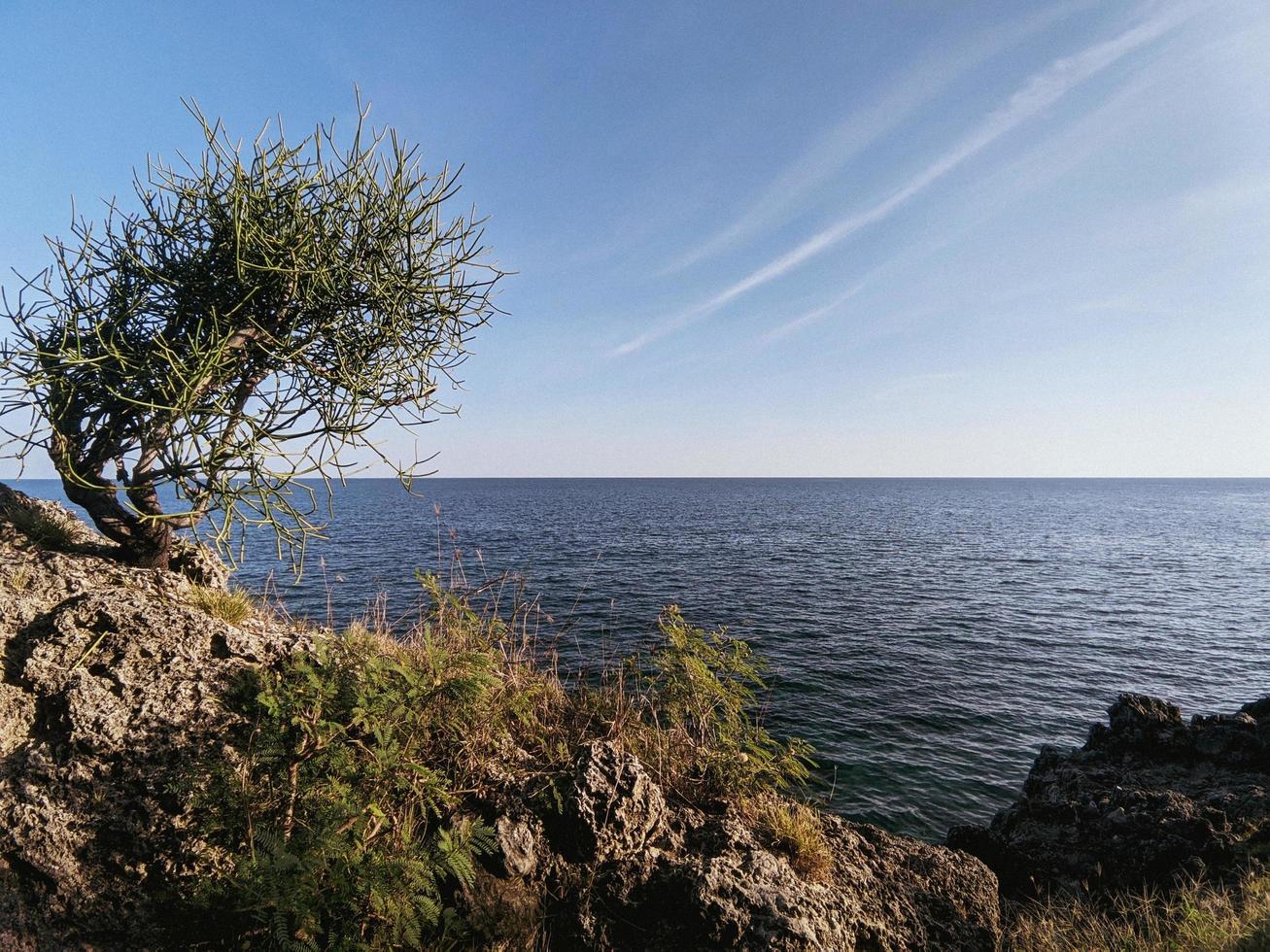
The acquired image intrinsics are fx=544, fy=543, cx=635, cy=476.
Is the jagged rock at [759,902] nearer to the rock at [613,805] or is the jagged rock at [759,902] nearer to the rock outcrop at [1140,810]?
the rock at [613,805]

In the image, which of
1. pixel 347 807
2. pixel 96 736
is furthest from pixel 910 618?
pixel 96 736

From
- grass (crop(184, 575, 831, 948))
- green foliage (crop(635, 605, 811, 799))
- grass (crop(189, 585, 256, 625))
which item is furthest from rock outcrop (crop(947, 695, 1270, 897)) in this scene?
grass (crop(189, 585, 256, 625))

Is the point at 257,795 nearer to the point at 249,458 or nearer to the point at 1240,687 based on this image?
the point at 249,458

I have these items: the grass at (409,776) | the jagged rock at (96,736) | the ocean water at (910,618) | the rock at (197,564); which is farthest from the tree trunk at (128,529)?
the ocean water at (910,618)

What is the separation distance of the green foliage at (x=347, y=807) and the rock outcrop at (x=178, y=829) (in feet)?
1.13

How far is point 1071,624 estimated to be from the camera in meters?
24.3

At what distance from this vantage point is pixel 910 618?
80.7 ft

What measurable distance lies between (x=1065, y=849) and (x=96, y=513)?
13135 millimetres

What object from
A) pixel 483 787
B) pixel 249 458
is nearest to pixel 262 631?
pixel 249 458

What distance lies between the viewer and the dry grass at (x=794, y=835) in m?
5.11

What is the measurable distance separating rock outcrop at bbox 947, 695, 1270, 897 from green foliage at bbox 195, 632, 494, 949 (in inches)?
308

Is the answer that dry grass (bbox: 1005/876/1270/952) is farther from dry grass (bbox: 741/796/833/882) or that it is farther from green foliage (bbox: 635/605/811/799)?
green foliage (bbox: 635/605/811/799)

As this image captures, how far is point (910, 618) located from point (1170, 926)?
20863 millimetres

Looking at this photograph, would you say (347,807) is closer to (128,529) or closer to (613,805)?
(613,805)
